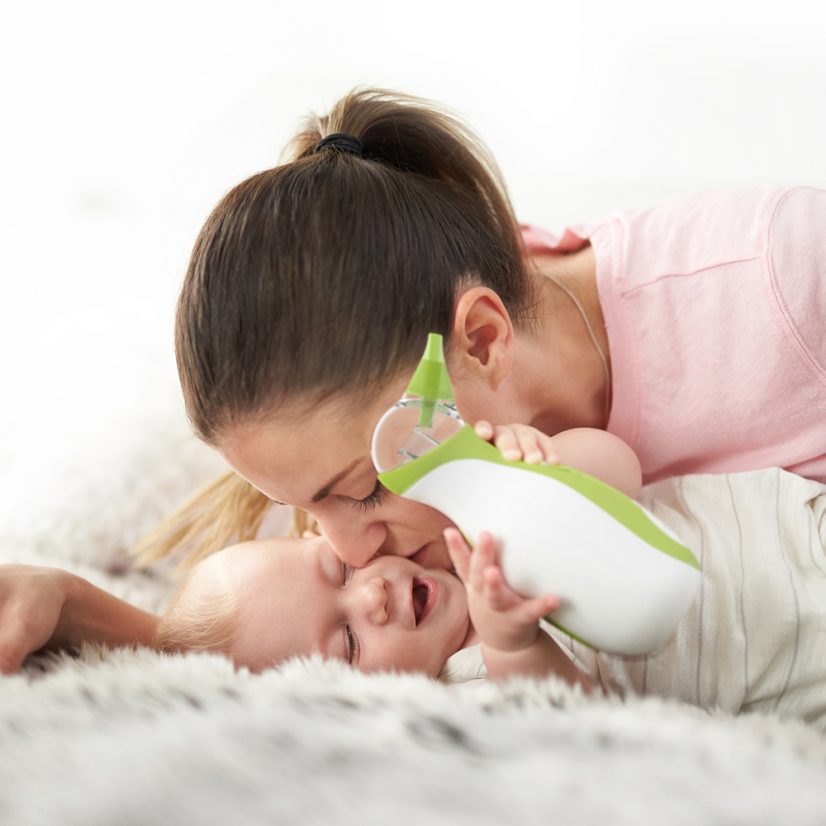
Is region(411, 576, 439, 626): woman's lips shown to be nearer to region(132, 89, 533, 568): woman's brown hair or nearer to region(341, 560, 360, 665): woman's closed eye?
region(341, 560, 360, 665): woman's closed eye

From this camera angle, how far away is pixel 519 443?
3.02 ft

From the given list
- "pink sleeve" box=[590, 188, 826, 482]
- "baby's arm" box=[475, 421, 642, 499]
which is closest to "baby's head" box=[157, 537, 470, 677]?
"baby's arm" box=[475, 421, 642, 499]

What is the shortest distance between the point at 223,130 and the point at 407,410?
132 centimetres

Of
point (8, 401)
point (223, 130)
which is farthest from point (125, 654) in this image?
point (223, 130)

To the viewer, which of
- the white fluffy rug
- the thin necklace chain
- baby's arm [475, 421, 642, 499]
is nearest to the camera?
the white fluffy rug

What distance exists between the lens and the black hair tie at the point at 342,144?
45.7 inches

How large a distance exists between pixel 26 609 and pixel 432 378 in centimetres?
50

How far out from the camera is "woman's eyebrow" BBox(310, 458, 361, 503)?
99cm

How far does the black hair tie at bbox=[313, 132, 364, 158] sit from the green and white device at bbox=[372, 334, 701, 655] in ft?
1.22

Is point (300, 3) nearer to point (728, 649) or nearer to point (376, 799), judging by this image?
point (728, 649)

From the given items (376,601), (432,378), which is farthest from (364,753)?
(376,601)

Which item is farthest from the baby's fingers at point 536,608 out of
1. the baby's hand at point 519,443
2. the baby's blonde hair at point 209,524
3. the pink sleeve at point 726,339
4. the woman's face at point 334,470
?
the baby's blonde hair at point 209,524

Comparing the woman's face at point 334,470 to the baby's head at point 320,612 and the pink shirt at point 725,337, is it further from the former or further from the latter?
the pink shirt at point 725,337

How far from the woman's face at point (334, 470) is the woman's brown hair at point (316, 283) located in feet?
0.06
